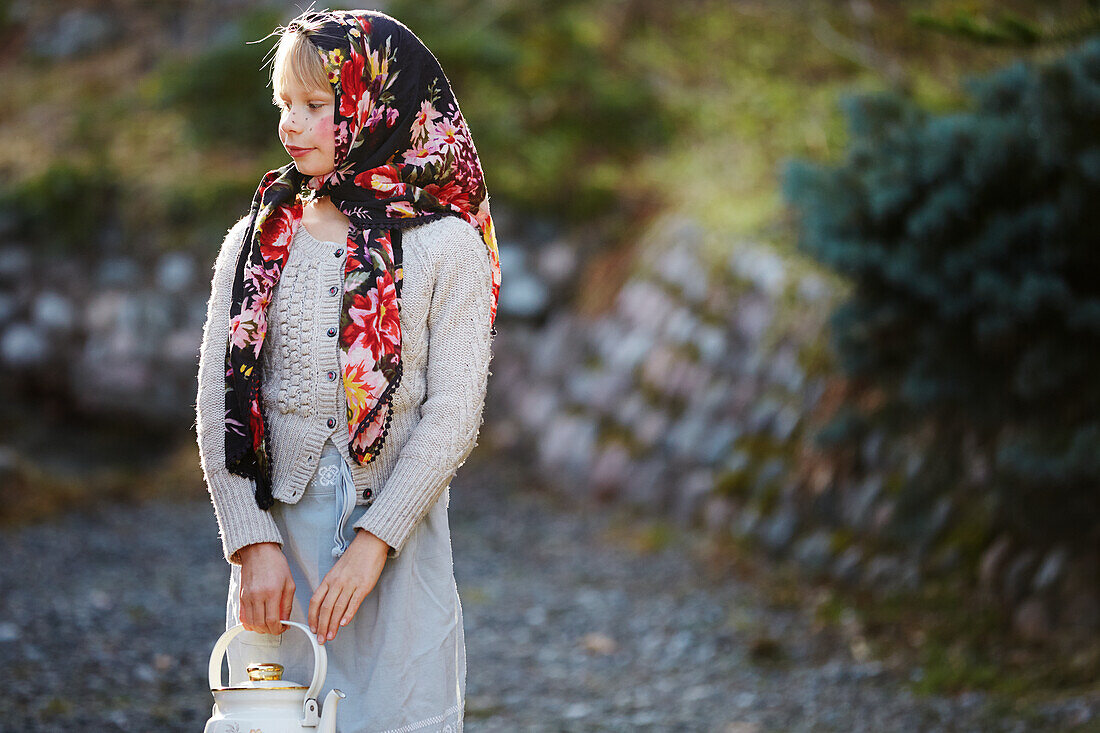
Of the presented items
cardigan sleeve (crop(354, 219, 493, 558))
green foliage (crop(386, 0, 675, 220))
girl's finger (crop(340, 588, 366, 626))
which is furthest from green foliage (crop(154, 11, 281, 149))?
girl's finger (crop(340, 588, 366, 626))

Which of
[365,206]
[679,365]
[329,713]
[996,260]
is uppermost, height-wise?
[679,365]

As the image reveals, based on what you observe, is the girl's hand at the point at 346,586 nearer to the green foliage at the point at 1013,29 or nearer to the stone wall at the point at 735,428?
the green foliage at the point at 1013,29

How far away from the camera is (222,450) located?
6.40 ft

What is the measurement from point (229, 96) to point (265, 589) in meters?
6.65

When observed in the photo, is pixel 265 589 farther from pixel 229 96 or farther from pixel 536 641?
pixel 229 96

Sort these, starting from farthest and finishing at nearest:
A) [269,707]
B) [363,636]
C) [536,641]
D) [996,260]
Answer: [536,641]
[996,260]
[363,636]
[269,707]

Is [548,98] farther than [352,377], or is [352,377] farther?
[548,98]

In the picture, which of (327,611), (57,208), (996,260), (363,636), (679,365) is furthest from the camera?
(57,208)

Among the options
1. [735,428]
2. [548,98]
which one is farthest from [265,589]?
[548,98]

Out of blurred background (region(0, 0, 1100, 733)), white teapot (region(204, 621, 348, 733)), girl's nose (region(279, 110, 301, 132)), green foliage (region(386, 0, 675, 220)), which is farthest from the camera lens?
green foliage (region(386, 0, 675, 220))

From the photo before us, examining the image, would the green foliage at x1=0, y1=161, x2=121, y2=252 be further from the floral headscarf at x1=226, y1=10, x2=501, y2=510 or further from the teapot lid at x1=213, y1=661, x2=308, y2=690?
the teapot lid at x1=213, y1=661, x2=308, y2=690

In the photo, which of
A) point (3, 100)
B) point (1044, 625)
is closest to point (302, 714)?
point (1044, 625)

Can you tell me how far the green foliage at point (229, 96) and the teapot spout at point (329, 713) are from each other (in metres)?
6.42

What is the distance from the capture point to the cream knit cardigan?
192 cm
